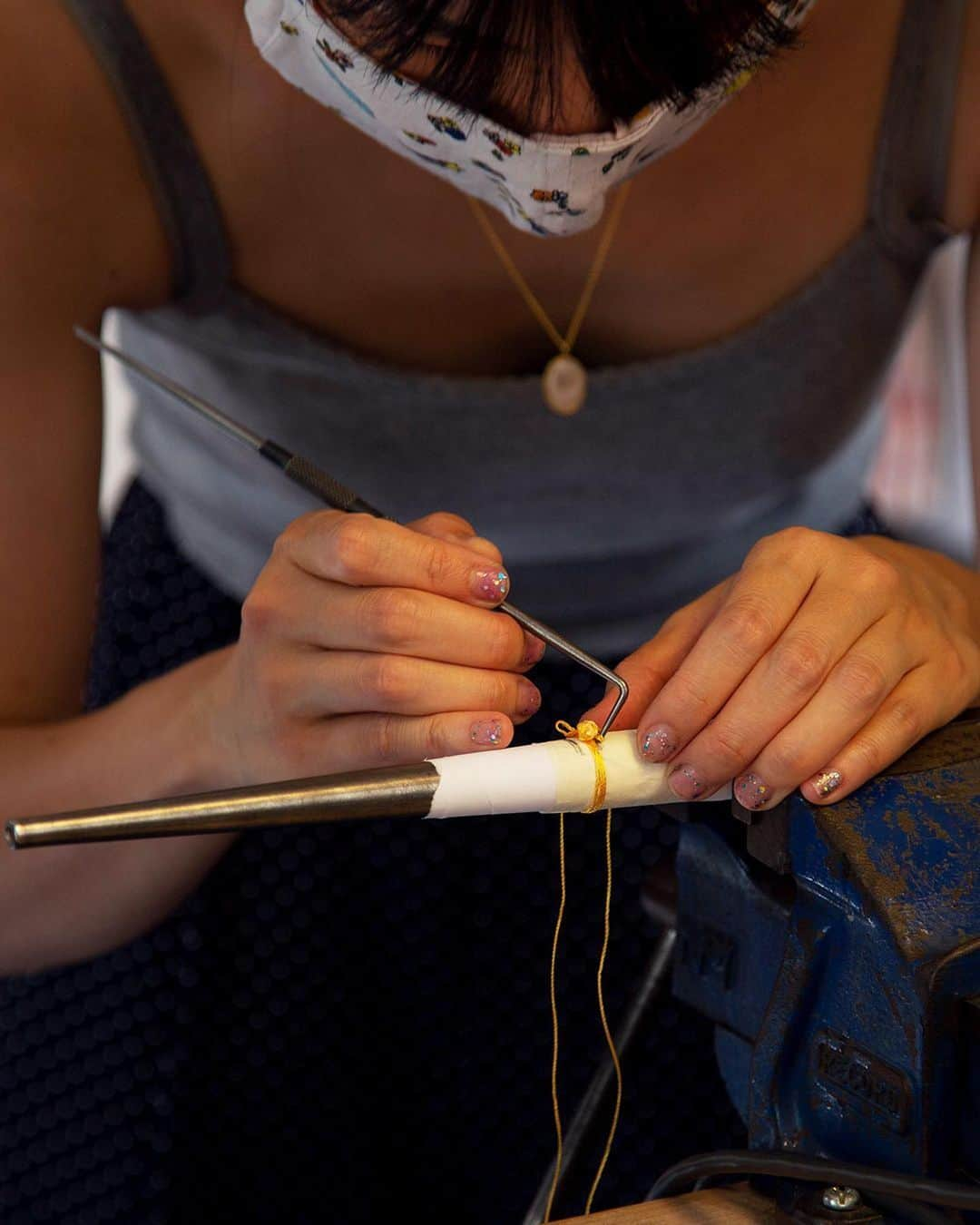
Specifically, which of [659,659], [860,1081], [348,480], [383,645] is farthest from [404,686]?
[348,480]

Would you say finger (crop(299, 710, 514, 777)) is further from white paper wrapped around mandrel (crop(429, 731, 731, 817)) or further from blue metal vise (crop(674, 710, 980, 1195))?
blue metal vise (crop(674, 710, 980, 1195))

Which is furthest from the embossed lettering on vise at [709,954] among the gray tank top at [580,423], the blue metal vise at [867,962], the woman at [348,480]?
the gray tank top at [580,423]

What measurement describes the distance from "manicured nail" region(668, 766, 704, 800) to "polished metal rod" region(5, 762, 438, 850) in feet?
Result: 0.41

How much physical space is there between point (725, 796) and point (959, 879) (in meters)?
0.11

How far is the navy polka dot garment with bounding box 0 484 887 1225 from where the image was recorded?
884 mm

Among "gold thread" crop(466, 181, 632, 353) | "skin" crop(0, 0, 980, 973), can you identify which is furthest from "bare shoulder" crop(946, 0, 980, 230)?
"gold thread" crop(466, 181, 632, 353)

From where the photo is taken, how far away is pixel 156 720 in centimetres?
72

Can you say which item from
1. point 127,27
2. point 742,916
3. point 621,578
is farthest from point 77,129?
point 742,916

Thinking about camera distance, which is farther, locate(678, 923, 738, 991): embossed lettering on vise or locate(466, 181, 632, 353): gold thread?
locate(466, 181, 632, 353): gold thread

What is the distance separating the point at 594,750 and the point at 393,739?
0.09 m

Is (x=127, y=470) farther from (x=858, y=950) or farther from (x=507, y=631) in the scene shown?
(x=858, y=950)

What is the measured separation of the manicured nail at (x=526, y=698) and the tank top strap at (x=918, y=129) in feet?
1.66

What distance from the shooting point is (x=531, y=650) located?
61 cm

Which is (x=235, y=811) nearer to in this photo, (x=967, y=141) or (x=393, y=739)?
(x=393, y=739)
